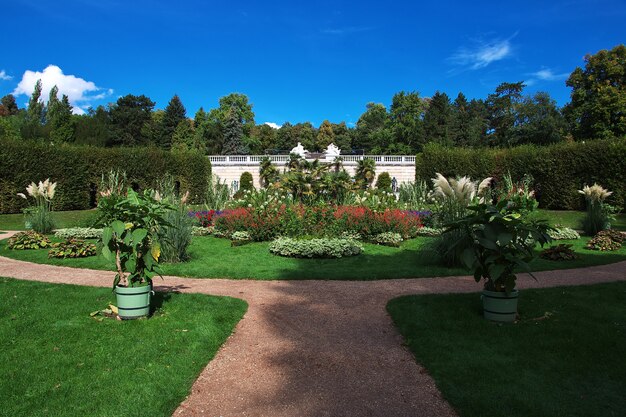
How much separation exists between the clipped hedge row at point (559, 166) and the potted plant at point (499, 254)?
22.8 meters

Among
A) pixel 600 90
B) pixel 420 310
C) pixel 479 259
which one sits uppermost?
pixel 600 90

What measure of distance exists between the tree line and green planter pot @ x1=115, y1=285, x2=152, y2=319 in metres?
40.0

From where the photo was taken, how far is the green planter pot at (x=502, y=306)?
214 inches

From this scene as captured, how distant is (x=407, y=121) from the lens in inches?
2331

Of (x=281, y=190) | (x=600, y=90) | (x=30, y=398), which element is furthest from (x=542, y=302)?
(x=600, y=90)

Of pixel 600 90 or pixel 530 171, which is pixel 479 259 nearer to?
pixel 530 171

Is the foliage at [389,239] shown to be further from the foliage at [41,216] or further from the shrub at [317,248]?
the foliage at [41,216]

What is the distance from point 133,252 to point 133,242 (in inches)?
10.0

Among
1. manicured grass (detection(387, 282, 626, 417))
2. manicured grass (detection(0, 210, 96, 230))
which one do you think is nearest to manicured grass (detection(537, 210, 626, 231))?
manicured grass (detection(387, 282, 626, 417))

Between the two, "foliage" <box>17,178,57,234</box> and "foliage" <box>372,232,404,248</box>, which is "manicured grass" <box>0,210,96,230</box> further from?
"foliage" <box>372,232,404,248</box>

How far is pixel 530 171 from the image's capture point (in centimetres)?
2911

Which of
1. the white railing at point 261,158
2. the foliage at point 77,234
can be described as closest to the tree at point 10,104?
the white railing at point 261,158

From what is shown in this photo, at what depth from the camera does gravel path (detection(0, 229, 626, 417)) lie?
3.56 meters

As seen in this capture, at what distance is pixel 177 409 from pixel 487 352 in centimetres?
317
